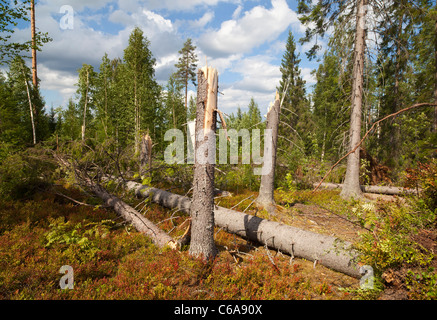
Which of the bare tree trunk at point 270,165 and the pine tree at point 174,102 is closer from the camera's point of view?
the bare tree trunk at point 270,165

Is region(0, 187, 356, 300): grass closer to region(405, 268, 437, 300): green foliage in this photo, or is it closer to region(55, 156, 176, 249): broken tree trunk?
region(55, 156, 176, 249): broken tree trunk

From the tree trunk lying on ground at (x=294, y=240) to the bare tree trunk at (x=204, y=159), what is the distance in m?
1.88

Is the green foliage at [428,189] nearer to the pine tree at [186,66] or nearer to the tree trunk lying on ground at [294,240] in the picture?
the tree trunk lying on ground at [294,240]

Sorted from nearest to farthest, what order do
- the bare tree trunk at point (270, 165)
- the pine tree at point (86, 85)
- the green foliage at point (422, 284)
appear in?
the green foliage at point (422, 284)
the bare tree trunk at point (270, 165)
the pine tree at point (86, 85)

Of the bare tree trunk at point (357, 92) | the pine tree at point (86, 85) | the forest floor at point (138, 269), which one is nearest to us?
the forest floor at point (138, 269)

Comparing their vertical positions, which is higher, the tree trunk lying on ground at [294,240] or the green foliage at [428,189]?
the green foliage at [428,189]

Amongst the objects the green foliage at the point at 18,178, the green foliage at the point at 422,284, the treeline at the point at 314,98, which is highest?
the treeline at the point at 314,98

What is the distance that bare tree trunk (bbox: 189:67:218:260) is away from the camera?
14.9 ft

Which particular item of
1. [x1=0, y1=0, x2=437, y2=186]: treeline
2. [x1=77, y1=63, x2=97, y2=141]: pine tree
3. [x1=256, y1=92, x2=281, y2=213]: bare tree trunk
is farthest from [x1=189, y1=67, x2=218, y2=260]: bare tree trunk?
[x1=77, y1=63, x2=97, y2=141]: pine tree

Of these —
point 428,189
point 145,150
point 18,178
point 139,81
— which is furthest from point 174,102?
point 428,189

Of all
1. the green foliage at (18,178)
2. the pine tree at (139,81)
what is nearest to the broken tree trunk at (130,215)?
the green foliage at (18,178)

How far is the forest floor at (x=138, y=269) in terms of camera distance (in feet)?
12.5
